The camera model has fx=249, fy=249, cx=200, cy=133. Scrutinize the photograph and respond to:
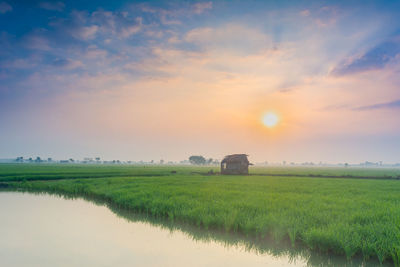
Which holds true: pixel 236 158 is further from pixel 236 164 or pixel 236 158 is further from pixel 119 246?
pixel 119 246

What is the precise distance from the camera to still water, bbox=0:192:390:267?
5930 mm

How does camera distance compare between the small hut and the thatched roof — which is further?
the thatched roof

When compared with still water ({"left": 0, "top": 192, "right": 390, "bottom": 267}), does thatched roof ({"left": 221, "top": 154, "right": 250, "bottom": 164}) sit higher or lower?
higher

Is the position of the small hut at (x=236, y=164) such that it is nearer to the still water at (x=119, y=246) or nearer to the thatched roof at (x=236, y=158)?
the thatched roof at (x=236, y=158)

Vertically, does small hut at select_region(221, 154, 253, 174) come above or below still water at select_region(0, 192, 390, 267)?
above

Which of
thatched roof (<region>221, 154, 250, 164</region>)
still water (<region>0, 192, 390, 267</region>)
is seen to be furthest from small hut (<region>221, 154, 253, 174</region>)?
still water (<region>0, 192, 390, 267</region>)

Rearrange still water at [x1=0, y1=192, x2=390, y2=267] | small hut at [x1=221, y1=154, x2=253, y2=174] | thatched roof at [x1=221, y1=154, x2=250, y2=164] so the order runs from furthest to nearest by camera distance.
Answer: thatched roof at [x1=221, y1=154, x2=250, y2=164]
small hut at [x1=221, y1=154, x2=253, y2=174]
still water at [x1=0, y1=192, x2=390, y2=267]

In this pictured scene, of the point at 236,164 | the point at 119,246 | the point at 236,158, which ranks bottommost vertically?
the point at 119,246

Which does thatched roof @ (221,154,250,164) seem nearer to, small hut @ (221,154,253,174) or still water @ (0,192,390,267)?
small hut @ (221,154,253,174)

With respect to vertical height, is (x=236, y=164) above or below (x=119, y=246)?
above

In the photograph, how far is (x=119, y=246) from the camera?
7.03 metres

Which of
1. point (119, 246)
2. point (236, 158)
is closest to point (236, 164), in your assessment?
point (236, 158)

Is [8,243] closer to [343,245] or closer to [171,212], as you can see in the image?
[171,212]

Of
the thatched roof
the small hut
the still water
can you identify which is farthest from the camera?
the thatched roof
